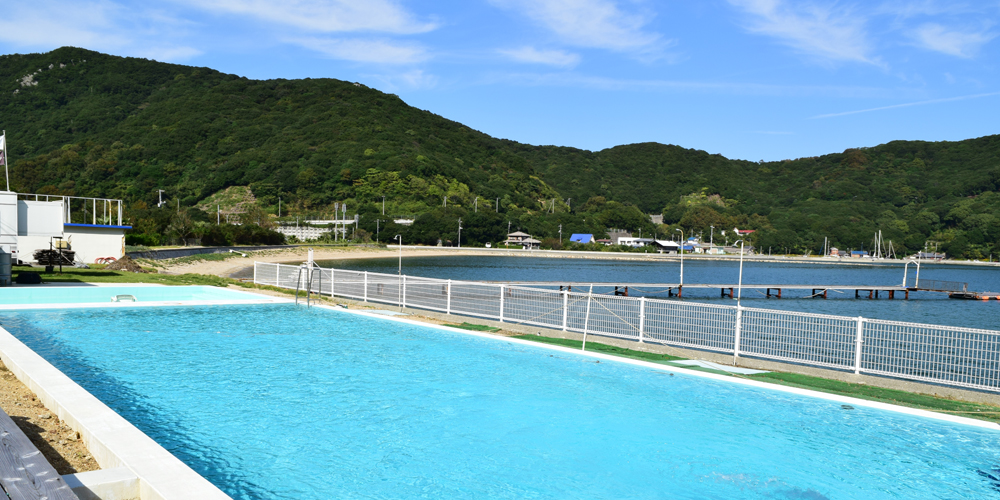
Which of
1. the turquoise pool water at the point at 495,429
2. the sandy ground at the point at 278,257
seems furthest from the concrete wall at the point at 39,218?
the turquoise pool water at the point at 495,429

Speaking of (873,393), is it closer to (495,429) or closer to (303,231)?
(495,429)

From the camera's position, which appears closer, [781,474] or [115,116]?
[781,474]

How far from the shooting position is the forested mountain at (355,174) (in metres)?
144

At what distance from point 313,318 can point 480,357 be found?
6.05 meters

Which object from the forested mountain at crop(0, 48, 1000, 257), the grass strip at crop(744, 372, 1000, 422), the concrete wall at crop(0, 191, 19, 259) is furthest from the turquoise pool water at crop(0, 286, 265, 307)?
the forested mountain at crop(0, 48, 1000, 257)

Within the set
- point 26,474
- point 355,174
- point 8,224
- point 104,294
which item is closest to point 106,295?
point 104,294

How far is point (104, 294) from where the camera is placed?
18.3m

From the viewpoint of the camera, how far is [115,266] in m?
27.5

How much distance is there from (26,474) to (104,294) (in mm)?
17326

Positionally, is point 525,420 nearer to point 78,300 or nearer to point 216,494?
point 216,494

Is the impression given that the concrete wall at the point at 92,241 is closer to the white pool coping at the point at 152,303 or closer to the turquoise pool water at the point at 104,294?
the white pool coping at the point at 152,303

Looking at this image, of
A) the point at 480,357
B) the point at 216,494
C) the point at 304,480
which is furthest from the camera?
the point at 480,357

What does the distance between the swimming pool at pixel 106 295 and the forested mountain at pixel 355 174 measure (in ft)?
361

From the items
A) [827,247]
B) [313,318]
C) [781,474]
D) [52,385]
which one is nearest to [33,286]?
[313,318]
